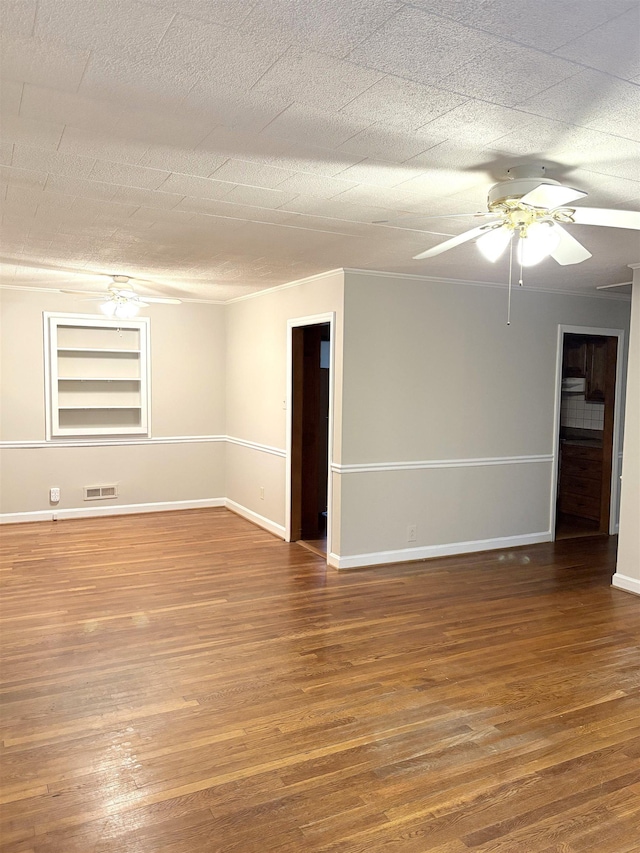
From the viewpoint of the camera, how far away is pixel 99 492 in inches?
274

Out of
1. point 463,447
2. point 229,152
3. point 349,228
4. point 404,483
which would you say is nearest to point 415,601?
point 404,483

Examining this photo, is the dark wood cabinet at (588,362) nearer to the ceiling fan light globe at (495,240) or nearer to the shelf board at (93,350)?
the ceiling fan light globe at (495,240)

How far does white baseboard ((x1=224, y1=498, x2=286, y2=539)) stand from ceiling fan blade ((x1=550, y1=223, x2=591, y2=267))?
13.3 ft

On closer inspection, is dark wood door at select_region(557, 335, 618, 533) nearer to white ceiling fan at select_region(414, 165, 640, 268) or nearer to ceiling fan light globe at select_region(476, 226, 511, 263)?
white ceiling fan at select_region(414, 165, 640, 268)

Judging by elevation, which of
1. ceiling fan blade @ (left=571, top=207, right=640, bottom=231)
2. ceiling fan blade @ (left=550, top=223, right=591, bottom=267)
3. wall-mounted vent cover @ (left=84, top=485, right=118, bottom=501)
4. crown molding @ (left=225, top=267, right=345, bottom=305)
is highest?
crown molding @ (left=225, top=267, right=345, bottom=305)

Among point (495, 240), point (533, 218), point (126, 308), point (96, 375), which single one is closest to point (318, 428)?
point (126, 308)

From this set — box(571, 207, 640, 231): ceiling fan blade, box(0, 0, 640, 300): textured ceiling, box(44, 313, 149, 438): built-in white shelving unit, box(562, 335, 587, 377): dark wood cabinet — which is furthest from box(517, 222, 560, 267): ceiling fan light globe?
box(44, 313, 149, 438): built-in white shelving unit

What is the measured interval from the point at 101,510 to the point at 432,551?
3652 millimetres

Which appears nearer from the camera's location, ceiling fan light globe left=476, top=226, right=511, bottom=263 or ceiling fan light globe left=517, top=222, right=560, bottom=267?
ceiling fan light globe left=517, top=222, right=560, bottom=267

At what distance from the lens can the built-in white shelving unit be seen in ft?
21.9

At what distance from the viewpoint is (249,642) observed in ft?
12.3

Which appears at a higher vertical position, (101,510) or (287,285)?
(287,285)

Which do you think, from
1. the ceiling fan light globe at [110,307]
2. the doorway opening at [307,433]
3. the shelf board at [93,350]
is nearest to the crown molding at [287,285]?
the doorway opening at [307,433]

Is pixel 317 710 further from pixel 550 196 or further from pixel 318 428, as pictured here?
pixel 318 428
